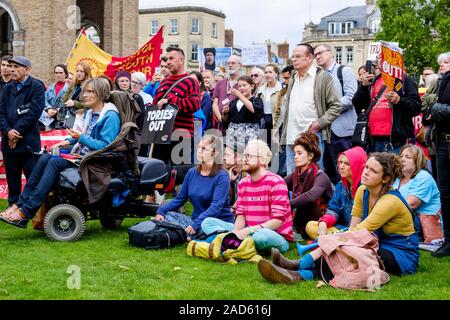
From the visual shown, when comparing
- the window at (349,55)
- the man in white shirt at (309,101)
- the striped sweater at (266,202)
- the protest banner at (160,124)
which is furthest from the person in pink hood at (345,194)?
the window at (349,55)

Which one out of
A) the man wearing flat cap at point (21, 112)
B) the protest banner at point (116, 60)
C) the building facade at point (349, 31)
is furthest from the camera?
the building facade at point (349, 31)

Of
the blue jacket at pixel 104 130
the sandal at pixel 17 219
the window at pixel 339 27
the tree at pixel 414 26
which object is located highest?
the window at pixel 339 27

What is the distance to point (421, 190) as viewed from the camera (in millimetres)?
8609

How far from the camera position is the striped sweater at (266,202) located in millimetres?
7992

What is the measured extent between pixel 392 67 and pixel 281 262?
3.54 meters

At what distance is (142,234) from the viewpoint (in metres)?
8.36

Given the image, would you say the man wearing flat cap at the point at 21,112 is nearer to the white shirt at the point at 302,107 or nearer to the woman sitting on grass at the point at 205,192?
the woman sitting on grass at the point at 205,192

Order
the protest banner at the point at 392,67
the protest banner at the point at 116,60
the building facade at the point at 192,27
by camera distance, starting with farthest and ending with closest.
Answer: the building facade at the point at 192,27 → the protest banner at the point at 116,60 → the protest banner at the point at 392,67

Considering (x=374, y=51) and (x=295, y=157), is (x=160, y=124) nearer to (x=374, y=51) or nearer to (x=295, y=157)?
(x=295, y=157)

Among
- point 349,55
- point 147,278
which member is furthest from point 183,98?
point 349,55

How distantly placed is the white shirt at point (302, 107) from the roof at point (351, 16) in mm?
85003
